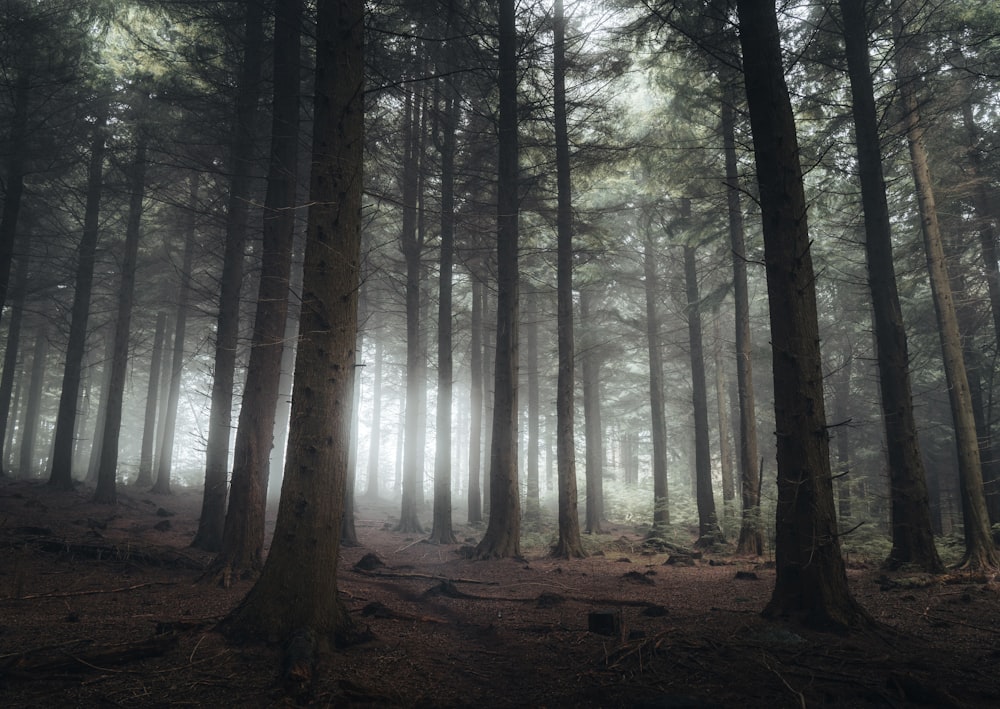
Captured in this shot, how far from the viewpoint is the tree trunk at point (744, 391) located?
512 inches

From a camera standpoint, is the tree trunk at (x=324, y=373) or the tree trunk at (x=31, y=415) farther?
the tree trunk at (x=31, y=415)

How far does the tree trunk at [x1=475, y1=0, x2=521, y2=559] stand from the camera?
39.9 feet

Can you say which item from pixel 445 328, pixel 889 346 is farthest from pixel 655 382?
pixel 889 346

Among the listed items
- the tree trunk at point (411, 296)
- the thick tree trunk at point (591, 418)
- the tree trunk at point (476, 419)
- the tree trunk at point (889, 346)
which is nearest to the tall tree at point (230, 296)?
the tree trunk at point (411, 296)

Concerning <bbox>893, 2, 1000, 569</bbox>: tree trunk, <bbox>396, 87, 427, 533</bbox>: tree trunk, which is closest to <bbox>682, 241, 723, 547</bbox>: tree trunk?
<bbox>893, 2, 1000, 569</bbox>: tree trunk

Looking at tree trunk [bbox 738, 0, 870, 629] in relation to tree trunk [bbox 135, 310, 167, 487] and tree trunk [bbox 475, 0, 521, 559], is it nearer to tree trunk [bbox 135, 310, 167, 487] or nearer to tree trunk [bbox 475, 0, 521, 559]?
tree trunk [bbox 475, 0, 521, 559]

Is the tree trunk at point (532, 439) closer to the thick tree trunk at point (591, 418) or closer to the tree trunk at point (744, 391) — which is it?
the thick tree trunk at point (591, 418)

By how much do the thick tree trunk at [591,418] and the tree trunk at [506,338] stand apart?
7.63m

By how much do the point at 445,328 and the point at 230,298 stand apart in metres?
5.83

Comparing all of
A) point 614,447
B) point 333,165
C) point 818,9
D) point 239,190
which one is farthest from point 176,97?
point 614,447

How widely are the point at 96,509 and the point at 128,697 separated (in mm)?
14598

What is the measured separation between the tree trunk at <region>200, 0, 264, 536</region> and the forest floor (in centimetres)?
141

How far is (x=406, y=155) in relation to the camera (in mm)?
16047

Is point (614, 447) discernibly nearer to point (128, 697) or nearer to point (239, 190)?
point (239, 190)
